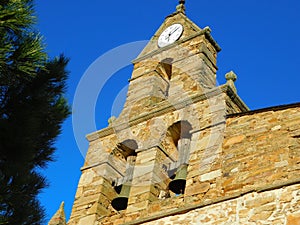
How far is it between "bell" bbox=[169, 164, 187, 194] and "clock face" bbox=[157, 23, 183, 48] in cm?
300

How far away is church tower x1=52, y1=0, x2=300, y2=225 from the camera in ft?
24.2

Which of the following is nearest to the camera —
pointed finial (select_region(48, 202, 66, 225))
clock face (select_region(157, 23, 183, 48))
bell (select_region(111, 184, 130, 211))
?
bell (select_region(111, 184, 130, 211))

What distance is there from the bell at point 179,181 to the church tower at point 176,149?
2 centimetres

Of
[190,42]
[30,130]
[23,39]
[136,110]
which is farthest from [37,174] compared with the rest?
[190,42]

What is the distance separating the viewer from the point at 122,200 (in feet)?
27.7

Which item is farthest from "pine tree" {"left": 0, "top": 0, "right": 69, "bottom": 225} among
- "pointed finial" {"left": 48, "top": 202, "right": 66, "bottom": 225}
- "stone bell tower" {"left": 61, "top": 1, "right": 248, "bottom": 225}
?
"pointed finial" {"left": 48, "top": 202, "right": 66, "bottom": 225}

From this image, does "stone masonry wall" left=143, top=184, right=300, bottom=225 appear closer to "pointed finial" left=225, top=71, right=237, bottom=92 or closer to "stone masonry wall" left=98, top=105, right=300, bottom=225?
"stone masonry wall" left=98, top=105, right=300, bottom=225

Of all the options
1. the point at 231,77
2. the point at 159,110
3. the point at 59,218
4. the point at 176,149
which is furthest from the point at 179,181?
the point at 59,218

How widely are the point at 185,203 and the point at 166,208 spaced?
292 mm

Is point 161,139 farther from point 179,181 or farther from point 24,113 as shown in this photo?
point 24,113

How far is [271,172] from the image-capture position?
713cm

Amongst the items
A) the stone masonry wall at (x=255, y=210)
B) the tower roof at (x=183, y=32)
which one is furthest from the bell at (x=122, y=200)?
the tower roof at (x=183, y=32)

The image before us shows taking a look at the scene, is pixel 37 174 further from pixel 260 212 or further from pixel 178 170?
pixel 178 170

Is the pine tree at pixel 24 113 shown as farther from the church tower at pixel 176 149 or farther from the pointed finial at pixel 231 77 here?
the pointed finial at pixel 231 77
